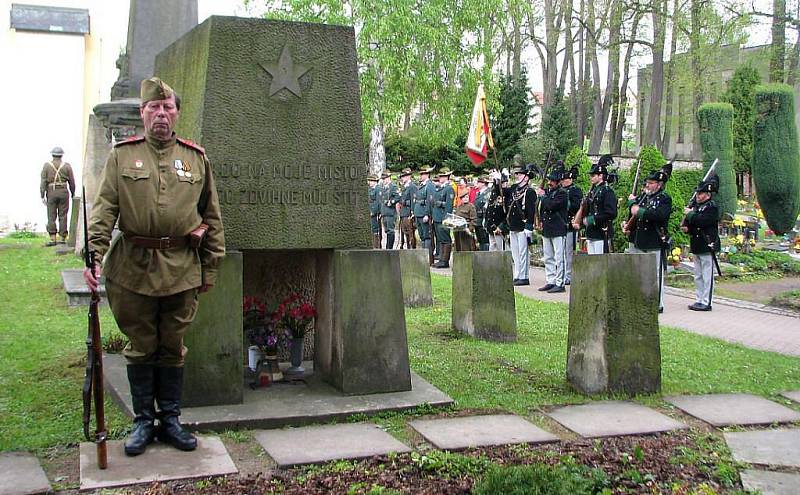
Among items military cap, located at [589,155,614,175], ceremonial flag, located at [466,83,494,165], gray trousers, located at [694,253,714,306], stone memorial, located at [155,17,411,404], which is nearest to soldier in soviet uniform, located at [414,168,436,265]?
ceremonial flag, located at [466,83,494,165]

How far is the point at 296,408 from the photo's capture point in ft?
17.9

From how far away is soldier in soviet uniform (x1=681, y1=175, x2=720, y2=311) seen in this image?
39.7 feet

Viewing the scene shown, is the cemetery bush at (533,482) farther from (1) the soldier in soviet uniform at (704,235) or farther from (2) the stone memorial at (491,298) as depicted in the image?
(1) the soldier in soviet uniform at (704,235)

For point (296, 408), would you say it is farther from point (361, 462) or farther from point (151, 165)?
point (151, 165)

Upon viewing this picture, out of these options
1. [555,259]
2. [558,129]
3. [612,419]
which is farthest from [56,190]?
[558,129]

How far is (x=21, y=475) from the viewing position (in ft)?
13.8

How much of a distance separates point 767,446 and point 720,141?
73.6 feet

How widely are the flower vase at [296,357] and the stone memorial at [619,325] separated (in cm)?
211

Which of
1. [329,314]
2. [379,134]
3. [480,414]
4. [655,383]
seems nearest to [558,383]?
[655,383]

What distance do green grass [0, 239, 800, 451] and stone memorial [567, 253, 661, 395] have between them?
0.19m

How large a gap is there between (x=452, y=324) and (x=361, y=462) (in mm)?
4887

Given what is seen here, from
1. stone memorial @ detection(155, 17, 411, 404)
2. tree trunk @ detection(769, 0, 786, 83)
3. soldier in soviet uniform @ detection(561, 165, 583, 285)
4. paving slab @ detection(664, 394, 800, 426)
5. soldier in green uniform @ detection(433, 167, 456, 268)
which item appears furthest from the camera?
tree trunk @ detection(769, 0, 786, 83)

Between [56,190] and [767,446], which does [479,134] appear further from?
[767,446]

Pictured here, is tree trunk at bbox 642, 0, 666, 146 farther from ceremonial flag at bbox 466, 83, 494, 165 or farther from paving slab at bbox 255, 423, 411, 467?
paving slab at bbox 255, 423, 411, 467
